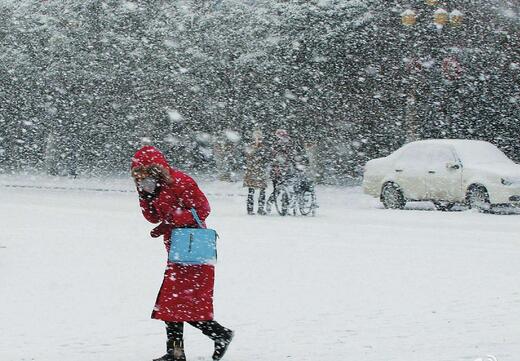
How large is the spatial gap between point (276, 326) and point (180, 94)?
27126 millimetres

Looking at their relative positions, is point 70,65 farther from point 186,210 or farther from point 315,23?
point 186,210

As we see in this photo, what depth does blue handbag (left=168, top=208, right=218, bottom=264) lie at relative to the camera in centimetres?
659

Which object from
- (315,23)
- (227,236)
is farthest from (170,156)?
(227,236)

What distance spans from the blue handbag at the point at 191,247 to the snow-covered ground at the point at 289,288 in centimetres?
79

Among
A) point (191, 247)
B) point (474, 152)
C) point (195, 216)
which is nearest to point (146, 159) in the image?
point (195, 216)

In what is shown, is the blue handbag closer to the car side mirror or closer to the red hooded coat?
the red hooded coat

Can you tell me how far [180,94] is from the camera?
3484 centimetres

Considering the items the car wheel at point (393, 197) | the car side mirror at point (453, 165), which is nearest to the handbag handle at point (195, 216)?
the car side mirror at point (453, 165)

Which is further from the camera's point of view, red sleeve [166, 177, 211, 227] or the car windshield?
the car windshield

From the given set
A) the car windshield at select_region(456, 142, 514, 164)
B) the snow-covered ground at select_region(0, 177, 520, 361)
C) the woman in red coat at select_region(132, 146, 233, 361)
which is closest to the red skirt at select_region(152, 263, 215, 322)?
the woman in red coat at select_region(132, 146, 233, 361)

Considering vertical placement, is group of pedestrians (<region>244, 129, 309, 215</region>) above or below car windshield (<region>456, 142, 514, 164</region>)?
below

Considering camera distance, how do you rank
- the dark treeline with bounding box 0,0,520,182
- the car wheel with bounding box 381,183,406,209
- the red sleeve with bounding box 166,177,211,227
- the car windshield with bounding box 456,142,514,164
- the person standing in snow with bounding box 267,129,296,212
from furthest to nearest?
the dark treeline with bounding box 0,0,520,182 < the car wheel with bounding box 381,183,406,209 < the car windshield with bounding box 456,142,514,164 < the person standing in snow with bounding box 267,129,296,212 < the red sleeve with bounding box 166,177,211,227

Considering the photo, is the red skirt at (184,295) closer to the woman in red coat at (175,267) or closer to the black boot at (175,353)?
the woman in red coat at (175,267)

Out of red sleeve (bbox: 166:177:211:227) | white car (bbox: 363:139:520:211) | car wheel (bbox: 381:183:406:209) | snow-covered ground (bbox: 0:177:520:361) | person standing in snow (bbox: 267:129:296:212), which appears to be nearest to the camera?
red sleeve (bbox: 166:177:211:227)
